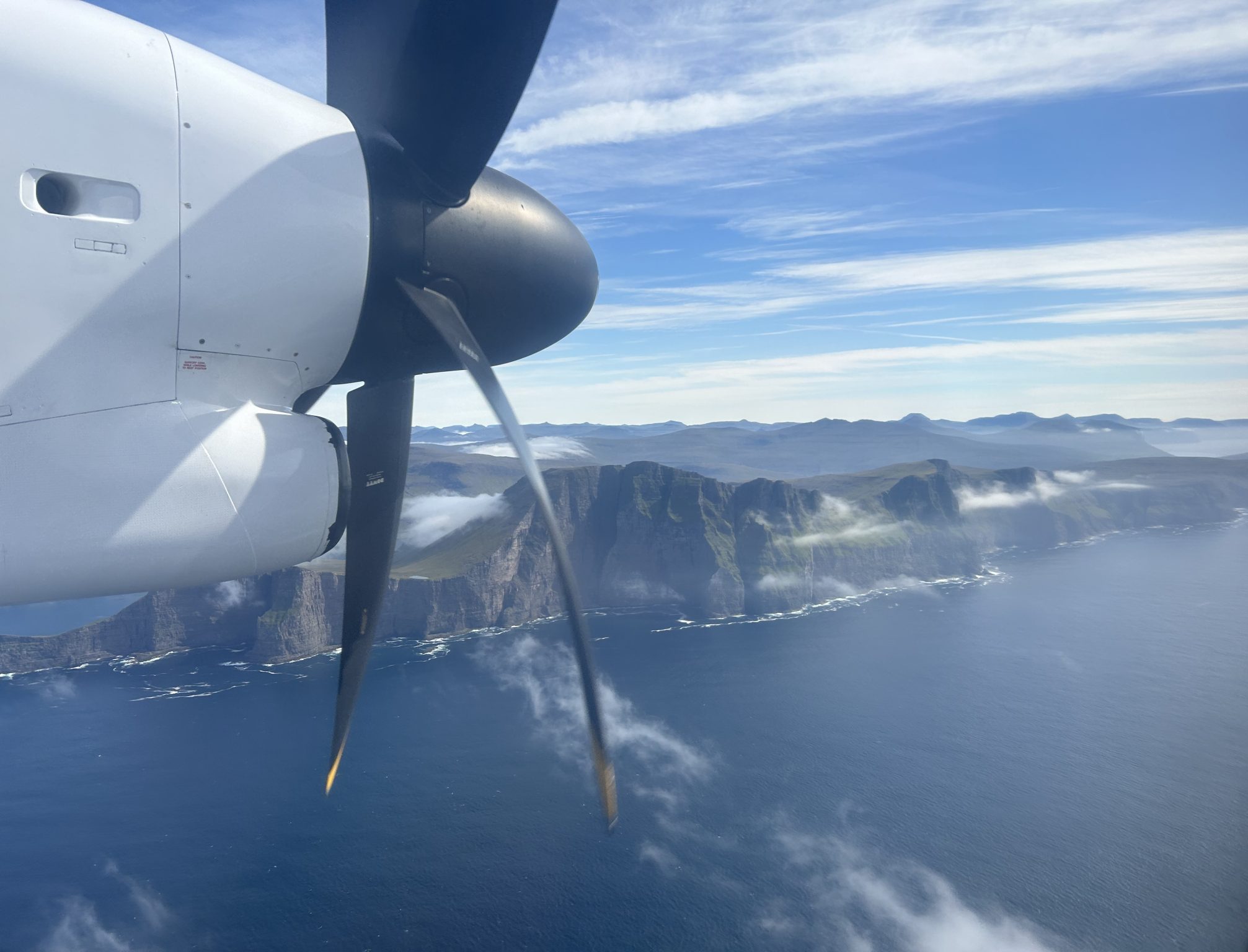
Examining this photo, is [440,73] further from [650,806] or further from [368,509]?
[650,806]

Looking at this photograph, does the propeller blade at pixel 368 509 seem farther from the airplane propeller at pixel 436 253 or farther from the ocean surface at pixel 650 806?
the ocean surface at pixel 650 806

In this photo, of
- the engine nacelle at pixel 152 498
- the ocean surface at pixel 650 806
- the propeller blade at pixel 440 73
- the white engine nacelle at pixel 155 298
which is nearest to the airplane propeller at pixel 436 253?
the propeller blade at pixel 440 73

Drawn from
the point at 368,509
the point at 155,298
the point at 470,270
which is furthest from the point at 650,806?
the point at 155,298

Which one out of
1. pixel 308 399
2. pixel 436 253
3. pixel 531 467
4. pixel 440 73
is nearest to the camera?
pixel 440 73

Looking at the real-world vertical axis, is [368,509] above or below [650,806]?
above

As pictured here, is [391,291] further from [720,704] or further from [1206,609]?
[1206,609]

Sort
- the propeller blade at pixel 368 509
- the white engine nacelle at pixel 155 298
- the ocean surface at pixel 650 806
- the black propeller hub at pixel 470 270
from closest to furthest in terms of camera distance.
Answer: the white engine nacelle at pixel 155 298, the black propeller hub at pixel 470 270, the propeller blade at pixel 368 509, the ocean surface at pixel 650 806

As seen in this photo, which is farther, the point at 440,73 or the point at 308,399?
the point at 308,399
